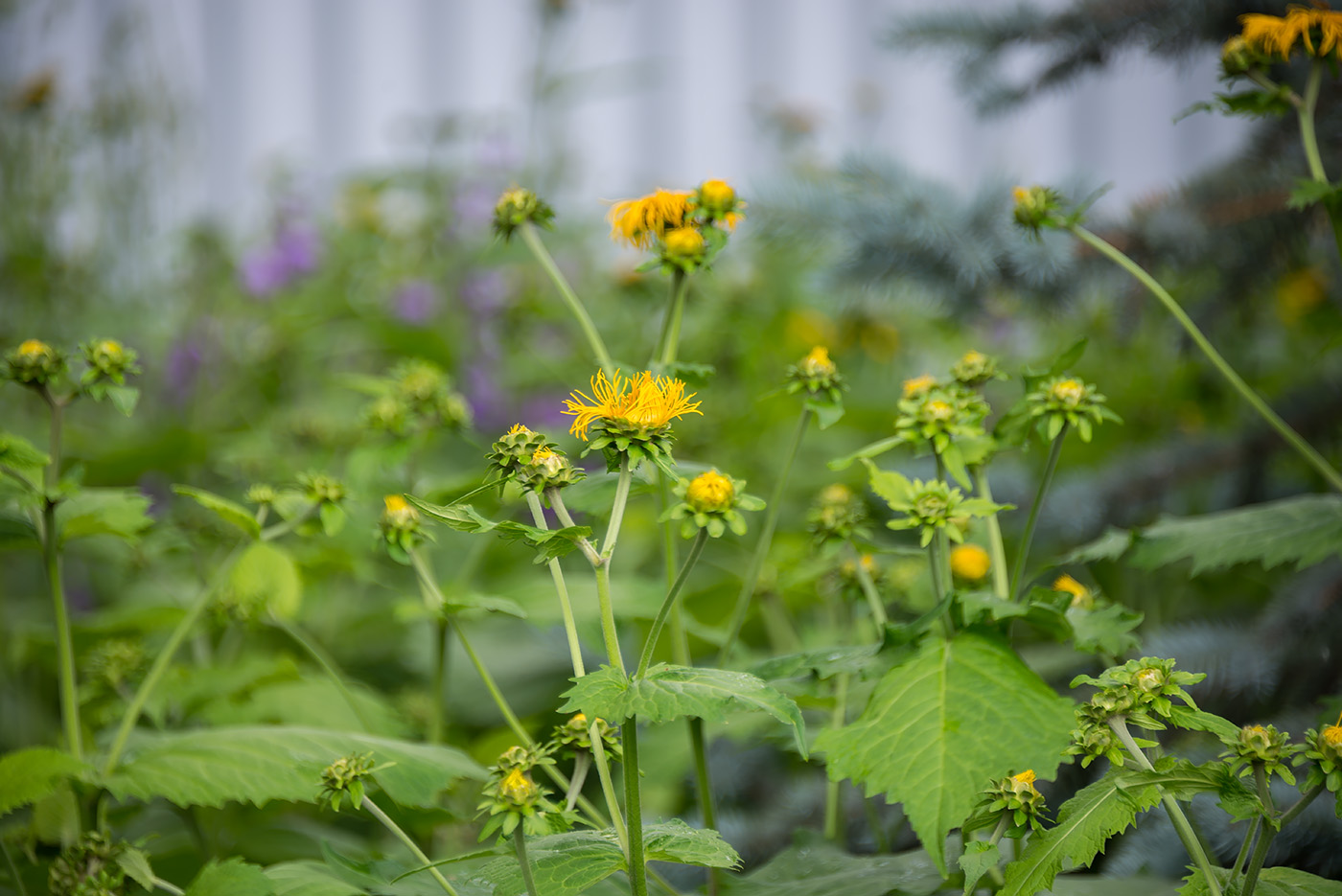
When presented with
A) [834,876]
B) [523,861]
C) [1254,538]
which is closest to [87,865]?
[523,861]

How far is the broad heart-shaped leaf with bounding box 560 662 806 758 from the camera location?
0.40 meters

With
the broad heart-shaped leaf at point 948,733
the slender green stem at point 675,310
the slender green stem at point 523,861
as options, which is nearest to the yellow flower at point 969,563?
the broad heart-shaped leaf at point 948,733

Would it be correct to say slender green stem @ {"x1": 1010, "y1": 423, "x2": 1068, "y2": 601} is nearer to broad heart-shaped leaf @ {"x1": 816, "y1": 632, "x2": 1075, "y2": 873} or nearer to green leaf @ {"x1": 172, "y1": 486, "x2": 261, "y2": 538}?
broad heart-shaped leaf @ {"x1": 816, "y1": 632, "x2": 1075, "y2": 873}

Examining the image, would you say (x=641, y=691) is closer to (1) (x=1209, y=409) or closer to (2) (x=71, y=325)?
(1) (x=1209, y=409)

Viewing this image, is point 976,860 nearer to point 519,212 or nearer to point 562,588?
point 562,588

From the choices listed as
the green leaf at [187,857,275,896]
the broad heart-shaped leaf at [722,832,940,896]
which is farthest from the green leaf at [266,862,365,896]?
the broad heart-shaped leaf at [722,832,940,896]

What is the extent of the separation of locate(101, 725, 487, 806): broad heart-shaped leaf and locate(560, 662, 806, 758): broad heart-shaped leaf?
20 cm

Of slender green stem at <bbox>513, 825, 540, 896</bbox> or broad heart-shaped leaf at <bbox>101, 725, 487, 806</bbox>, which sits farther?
broad heart-shaped leaf at <bbox>101, 725, 487, 806</bbox>

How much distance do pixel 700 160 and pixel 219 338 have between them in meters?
1.52

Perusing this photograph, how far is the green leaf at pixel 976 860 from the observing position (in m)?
0.43

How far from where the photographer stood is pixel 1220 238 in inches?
33.0

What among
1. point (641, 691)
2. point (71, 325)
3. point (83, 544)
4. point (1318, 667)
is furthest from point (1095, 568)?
point (71, 325)

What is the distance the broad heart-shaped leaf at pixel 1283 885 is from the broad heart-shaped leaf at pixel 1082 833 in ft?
0.14

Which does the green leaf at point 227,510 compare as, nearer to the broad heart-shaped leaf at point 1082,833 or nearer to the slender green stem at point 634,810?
the slender green stem at point 634,810
